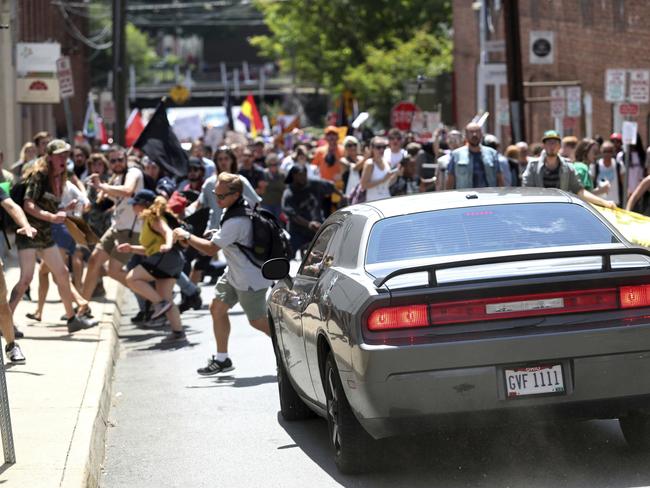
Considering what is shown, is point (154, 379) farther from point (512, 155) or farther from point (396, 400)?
point (512, 155)

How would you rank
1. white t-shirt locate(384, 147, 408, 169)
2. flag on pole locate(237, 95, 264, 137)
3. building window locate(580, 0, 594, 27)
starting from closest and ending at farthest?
1. white t-shirt locate(384, 147, 408, 169)
2. building window locate(580, 0, 594, 27)
3. flag on pole locate(237, 95, 264, 137)

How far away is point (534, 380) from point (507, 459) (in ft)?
3.15

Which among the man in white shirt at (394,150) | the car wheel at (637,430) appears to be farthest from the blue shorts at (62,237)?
the car wheel at (637,430)

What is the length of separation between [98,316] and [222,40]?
159 metres

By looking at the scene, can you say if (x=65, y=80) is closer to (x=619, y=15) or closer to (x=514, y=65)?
(x=514, y=65)

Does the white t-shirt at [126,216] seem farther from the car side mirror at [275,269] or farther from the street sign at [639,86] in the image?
the street sign at [639,86]

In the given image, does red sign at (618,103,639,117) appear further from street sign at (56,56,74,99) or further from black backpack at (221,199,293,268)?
black backpack at (221,199,293,268)

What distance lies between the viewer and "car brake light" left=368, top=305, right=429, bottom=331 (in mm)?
7148

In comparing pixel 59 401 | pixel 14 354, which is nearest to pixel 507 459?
pixel 59 401

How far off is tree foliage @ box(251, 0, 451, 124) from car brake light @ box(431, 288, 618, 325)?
53.2m

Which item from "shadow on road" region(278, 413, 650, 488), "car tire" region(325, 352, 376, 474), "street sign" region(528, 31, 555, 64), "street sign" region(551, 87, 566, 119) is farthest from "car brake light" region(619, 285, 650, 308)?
"street sign" region(528, 31, 555, 64)

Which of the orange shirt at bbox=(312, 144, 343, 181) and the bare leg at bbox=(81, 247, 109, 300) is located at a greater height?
the orange shirt at bbox=(312, 144, 343, 181)

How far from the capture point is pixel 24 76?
34406 millimetres

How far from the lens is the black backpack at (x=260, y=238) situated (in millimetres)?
11719
